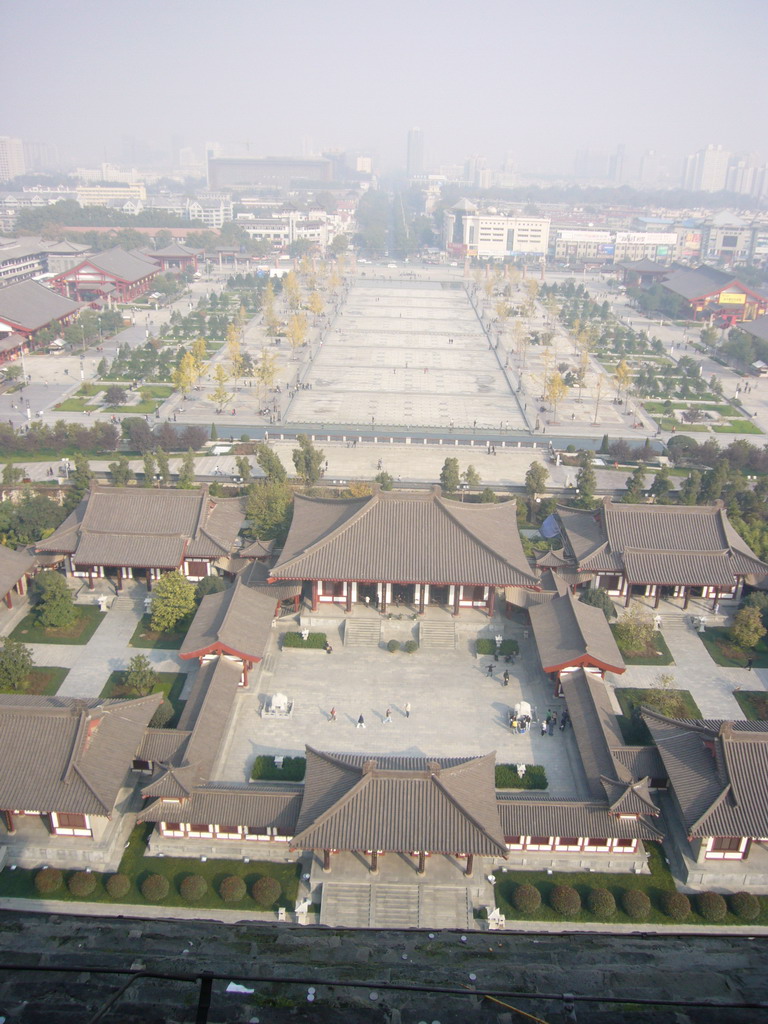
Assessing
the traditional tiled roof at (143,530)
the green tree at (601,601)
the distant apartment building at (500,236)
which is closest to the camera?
the green tree at (601,601)

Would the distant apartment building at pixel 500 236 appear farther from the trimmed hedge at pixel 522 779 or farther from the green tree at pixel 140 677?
the trimmed hedge at pixel 522 779

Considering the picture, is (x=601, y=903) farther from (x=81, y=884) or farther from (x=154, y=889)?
(x=81, y=884)

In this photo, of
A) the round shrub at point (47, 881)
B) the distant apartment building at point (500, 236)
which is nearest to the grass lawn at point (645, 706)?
the round shrub at point (47, 881)

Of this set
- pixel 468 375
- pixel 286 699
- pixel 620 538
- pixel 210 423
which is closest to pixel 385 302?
pixel 468 375

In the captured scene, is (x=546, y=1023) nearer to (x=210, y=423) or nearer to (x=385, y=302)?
(x=210, y=423)

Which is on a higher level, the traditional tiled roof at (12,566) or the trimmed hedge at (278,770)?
the traditional tiled roof at (12,566)

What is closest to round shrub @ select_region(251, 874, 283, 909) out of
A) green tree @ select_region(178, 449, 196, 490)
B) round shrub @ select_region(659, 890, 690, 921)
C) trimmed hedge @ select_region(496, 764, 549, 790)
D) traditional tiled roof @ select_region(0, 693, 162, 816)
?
traditional tiled roof @ select_region(0, 693, 162, 816)
